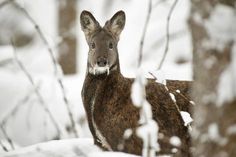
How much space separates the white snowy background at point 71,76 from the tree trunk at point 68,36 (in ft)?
0.86

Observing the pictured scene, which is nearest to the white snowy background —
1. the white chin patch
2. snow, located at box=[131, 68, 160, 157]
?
the white chin patch

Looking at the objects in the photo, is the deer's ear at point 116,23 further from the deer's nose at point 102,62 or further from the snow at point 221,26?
the snow at point 221,26

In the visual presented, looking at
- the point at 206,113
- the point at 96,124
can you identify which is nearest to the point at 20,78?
the point at 96,124

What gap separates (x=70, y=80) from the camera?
33.7ft

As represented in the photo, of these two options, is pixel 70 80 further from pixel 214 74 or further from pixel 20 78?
pixel 214 74

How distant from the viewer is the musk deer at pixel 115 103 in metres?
5.03

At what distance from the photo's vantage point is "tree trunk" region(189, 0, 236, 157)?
3084mm

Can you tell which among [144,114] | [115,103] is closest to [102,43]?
[115,103]

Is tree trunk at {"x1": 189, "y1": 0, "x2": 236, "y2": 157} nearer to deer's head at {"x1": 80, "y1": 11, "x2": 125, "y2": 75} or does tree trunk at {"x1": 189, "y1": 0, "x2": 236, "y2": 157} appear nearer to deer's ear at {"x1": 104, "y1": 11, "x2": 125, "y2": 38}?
deer's head at {"x1": 80, "y1": 11, "x2": 125, "y2": 75}

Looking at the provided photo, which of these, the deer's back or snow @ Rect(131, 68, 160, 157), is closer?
snow @ Rect(131, 68, 160, 157)

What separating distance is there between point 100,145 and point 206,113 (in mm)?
2081

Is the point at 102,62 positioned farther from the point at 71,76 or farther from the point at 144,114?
the point at 71,76

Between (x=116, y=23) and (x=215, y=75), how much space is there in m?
2.81

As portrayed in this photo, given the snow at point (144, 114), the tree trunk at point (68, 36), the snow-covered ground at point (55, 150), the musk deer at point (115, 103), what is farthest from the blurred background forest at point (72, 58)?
the snow-covered ground at point (55, 150)
